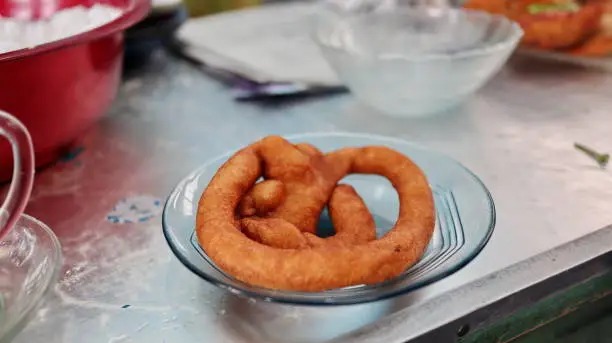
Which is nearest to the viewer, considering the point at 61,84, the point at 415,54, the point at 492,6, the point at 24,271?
the point at 24,271

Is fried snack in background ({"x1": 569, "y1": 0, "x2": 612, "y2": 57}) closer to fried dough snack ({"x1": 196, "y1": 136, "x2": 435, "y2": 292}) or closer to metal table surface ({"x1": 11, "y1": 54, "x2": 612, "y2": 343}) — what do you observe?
metal table surface ({"x1": 11, "y1": 54, "x2": 612, "y2": 343})

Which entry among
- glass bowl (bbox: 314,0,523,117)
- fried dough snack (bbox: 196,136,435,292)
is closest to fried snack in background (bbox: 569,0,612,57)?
glass bowl (bbox: 314,0,523,117)

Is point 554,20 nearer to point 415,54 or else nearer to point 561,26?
point 561,26

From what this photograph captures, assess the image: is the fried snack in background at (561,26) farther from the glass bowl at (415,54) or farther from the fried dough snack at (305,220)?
the fried dough snack at (305,220)

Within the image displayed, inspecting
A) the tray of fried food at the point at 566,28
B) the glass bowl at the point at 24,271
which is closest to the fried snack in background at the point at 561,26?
the tray of fried food at the point at 566,28

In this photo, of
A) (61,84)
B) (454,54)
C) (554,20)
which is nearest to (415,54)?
(454,54)

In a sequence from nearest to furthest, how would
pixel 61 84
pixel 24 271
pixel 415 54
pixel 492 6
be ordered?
pixel 24 271
pixel 61 84
pixel 415 54
pixel 492 6

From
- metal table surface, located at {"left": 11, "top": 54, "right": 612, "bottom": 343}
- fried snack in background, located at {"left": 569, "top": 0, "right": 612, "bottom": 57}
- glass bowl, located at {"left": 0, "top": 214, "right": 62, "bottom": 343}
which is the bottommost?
metal table surface, located at {"left": 11, "top": 54, "right": 612, "bottom": 343}
